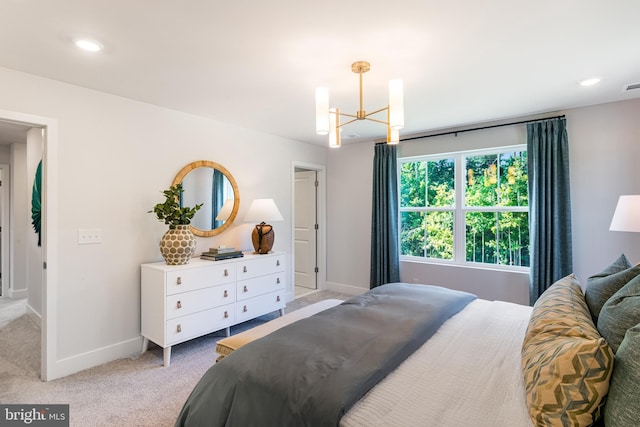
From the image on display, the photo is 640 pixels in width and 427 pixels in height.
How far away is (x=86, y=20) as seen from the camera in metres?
1.77

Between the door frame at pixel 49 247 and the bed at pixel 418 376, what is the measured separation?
1816 millimetres

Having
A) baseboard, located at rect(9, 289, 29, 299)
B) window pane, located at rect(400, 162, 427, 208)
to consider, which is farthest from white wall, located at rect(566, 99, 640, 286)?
baseboard, located at rect(9, 289, 29, 299)

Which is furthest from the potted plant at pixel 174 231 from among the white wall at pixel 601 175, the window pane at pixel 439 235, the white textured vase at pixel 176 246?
the white wall at pixel 601 175

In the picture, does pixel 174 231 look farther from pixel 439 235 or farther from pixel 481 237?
pixel 481 237

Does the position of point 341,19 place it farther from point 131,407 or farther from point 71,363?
point 71,363

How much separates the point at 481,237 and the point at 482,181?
718 millimetres

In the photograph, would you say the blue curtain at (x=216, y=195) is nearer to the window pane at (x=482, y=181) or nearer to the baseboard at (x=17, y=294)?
the window pane at (x=482, y=181)

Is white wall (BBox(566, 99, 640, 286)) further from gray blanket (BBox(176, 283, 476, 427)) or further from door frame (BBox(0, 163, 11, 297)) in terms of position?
door frame (BBox(0, 163, 11, 297))

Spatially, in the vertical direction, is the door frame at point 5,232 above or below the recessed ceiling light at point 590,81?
below

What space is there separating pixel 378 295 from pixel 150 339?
2.14 m

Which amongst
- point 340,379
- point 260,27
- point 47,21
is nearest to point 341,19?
point 260,27

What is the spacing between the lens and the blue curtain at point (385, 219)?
448 centimetres

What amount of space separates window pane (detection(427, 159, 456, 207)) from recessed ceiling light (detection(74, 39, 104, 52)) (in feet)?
12.6

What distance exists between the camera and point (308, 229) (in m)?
5.43
